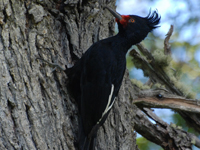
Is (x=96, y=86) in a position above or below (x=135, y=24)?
below

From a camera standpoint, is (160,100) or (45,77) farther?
(160,100)

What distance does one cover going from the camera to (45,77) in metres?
2.31

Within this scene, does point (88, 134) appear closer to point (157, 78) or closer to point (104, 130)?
A: point (104, 130)

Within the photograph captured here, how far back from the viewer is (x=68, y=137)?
88.5 inches

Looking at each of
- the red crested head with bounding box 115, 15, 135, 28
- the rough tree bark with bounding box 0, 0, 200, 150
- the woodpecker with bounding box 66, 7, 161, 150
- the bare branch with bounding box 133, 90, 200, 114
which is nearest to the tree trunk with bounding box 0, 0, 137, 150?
the rough tree bark with bounding box 0, 0, 200, 150

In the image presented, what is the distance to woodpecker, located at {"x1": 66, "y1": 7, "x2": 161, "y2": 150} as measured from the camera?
2.35 meters

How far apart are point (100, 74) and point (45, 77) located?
1.70ft

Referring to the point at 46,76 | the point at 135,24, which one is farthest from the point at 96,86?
the point at 135,24

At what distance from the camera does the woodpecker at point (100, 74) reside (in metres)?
2.35

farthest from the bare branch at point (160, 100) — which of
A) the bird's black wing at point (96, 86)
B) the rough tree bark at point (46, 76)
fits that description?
the bird's black wing at point (96, 86)

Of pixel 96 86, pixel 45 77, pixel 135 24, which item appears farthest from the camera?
pixel 135 24

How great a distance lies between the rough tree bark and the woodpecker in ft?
0.37

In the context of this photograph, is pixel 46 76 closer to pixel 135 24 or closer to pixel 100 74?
pixel 100 74

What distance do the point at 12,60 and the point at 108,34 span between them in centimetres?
132
